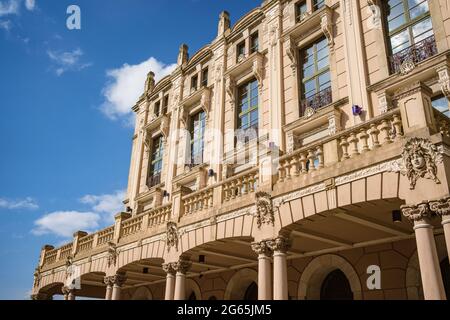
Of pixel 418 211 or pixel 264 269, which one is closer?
pixel 418 211

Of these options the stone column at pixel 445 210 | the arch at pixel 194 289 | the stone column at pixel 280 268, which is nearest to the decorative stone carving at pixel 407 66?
the stone column at pixel 445 210

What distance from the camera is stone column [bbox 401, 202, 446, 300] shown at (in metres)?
7.38

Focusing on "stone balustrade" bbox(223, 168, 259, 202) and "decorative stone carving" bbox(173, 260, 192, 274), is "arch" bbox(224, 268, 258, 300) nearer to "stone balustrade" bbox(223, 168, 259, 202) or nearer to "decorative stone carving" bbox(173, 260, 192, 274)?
"decorative stone carving" bbox(173, 260, 192, 274)

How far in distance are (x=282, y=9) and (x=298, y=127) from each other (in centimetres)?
767

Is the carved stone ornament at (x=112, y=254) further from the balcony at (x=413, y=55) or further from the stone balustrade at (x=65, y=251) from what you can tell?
the balcony at (x=413, y=55)

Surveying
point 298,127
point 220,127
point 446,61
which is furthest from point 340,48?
point 220,127

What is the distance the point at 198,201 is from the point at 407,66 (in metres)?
9.02

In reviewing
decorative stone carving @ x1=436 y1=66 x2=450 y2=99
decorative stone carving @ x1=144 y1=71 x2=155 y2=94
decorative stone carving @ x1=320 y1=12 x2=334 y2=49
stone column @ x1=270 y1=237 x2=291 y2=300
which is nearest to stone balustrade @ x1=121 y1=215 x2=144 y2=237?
stone column @ x1=270 y1=237 x2=291 y2=300

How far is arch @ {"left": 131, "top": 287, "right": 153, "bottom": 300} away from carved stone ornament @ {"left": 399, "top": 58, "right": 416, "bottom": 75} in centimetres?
1782

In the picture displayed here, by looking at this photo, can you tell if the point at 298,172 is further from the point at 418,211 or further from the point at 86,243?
the point at 86,243

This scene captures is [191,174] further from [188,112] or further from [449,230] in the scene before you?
[449,230]

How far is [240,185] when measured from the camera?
13.0 m

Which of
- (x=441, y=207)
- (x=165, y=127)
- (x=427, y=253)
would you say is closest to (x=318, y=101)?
(x=441, y=207)

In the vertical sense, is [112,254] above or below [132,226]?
below
